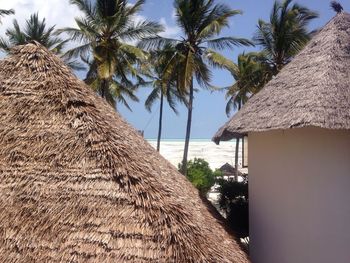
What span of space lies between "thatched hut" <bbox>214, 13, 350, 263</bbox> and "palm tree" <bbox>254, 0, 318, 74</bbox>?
12.2 meters

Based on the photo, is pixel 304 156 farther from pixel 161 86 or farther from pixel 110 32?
pixel 161 86

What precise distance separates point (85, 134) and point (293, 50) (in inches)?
654

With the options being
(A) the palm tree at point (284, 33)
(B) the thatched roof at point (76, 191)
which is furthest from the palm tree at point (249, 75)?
(B) the thatched roof at point (76, 191)

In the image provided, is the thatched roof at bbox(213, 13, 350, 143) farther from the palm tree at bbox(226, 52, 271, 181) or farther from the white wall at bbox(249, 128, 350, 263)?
the palm tree at bbox(226, 52, 271, 181)

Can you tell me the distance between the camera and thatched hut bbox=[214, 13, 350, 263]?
19.0 feet

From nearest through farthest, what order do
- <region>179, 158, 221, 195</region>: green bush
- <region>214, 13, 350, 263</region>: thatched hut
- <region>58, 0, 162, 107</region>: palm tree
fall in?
<region>214, 13, 350, 263</region>: thatched hut → <region>58, 0, 162, 107</region>: palm tree → <region>179, 158, 221, 195</region>: green bush

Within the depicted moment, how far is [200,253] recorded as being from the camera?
445cm

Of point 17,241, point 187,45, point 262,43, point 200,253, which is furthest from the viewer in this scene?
point 262,43

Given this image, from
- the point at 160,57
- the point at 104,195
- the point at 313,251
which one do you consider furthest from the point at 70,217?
the point at 160,57

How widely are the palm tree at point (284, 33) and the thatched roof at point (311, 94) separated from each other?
39.8 ft

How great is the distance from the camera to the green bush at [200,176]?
2259 centimetres

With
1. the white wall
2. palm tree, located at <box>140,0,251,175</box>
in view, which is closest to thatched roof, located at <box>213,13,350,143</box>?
the white wall

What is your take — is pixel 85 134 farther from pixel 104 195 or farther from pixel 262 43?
pixel 262 43

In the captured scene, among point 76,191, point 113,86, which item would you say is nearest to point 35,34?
point 113,86
